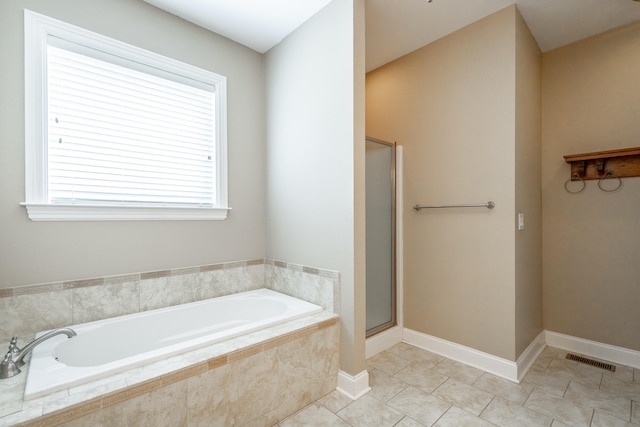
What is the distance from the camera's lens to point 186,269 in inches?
87.0

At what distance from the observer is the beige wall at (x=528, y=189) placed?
2.09 m

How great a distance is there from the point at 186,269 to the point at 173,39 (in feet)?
5.56

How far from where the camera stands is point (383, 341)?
99.1 inches

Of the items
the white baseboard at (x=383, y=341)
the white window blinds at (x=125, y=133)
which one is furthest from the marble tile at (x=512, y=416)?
the white window blinds at (x=125, y=133)

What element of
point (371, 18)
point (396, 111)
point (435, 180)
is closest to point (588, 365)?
point (435, 180)

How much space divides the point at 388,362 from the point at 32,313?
2318mm

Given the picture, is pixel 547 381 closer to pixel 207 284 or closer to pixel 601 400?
pixel 601 400

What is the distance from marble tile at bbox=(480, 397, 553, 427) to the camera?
63.0 inches

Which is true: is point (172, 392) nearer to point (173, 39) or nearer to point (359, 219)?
point (359, 219)

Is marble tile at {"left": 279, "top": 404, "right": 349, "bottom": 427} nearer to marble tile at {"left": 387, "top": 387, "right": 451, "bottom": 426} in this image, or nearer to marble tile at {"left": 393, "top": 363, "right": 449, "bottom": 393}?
marble tile at {"left": 387, "top": 387, "right": 451, "bottom": 426}

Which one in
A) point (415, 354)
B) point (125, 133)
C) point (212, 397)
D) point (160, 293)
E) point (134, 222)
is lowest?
point (415, 354)

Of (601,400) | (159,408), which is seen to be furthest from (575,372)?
(159,408)

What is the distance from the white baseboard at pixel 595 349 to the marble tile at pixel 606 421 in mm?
888

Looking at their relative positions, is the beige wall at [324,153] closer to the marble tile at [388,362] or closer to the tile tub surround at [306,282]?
the tile tub surround at [306,282]
